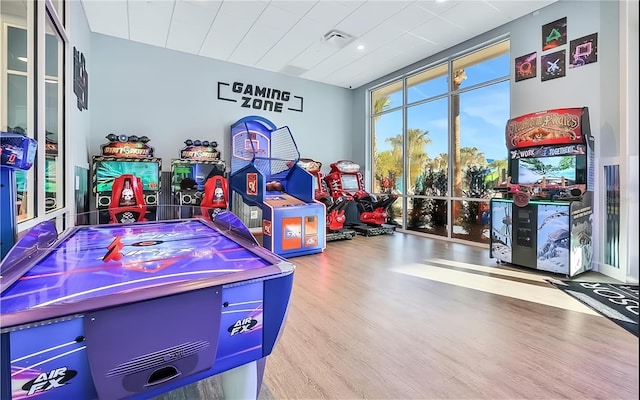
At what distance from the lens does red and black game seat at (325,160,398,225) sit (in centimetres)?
623

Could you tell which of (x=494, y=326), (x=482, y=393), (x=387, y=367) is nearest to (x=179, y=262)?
(x=387, y=367)

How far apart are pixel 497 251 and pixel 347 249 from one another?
2043 millimetres

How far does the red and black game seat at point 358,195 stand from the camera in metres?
6.23

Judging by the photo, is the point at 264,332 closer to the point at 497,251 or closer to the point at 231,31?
the point at 497,251

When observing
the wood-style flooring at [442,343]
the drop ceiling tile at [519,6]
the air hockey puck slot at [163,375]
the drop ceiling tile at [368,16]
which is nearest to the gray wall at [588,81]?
the drop ceiling tile at [519,6]

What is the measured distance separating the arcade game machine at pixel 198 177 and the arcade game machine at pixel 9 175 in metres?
3.40

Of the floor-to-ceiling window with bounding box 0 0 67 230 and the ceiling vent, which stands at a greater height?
the ceiling vent

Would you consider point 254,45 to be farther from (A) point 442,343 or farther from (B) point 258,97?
(A) point 442,343

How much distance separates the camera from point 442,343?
6.76 feet

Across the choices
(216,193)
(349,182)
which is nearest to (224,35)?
(216,193)

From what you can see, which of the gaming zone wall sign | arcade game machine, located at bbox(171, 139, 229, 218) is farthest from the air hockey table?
the gaming zone wall sign

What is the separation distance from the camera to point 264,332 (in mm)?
1179

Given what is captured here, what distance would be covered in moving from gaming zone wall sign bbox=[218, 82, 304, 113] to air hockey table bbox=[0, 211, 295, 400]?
16.8 feet

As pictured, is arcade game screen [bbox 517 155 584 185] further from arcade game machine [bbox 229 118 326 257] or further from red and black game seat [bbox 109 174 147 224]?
red and black game seat [bbox 109 174 147 224]
